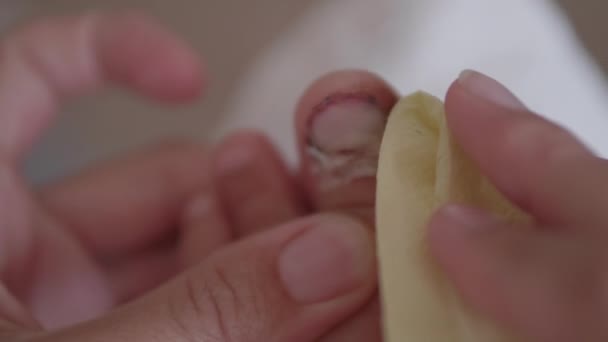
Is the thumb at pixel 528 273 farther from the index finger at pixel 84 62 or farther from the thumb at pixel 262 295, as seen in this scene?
the index finger at pixel 84 62

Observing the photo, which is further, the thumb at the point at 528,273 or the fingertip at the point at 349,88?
the fingertip at the point at 349,88

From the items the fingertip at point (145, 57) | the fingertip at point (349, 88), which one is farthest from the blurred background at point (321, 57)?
the fingertip at point (349, 88)

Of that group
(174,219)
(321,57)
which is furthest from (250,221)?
(321,57)

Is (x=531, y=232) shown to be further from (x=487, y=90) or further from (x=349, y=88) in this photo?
(x=349, y=88)

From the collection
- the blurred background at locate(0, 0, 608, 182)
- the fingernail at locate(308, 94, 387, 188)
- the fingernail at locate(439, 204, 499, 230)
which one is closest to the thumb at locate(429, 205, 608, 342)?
the fingernail at locate(439, 204, 499, 230)

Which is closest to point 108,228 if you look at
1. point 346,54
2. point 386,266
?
point 346,54
